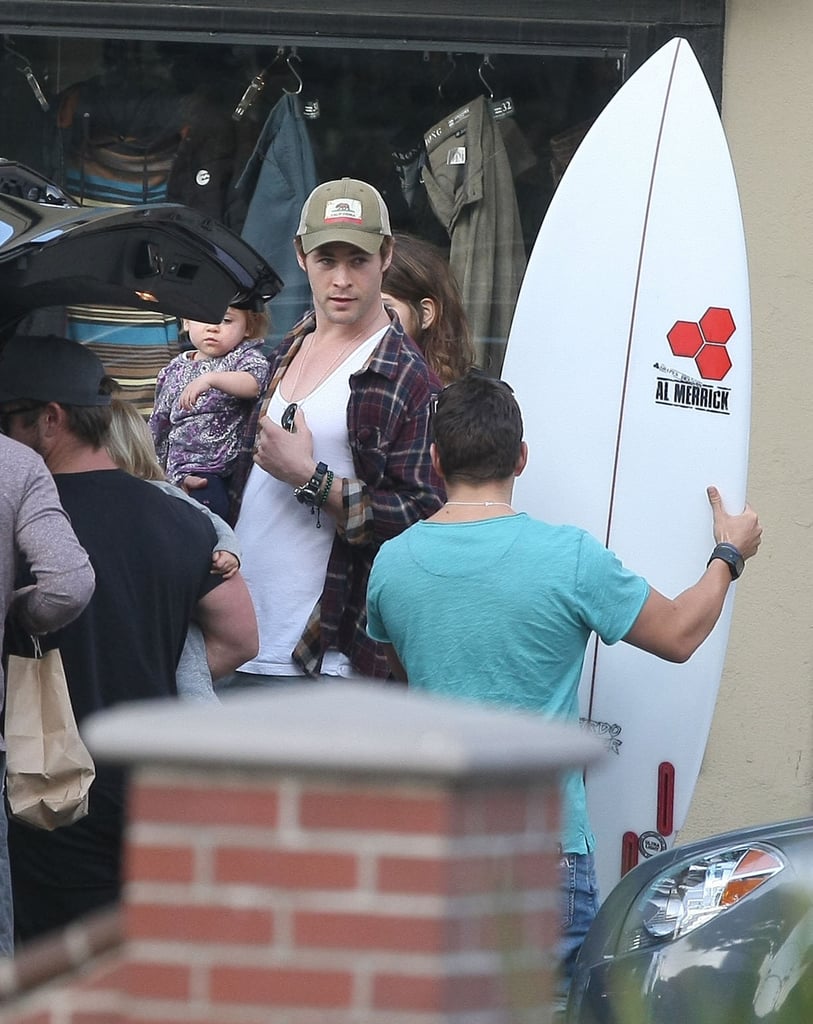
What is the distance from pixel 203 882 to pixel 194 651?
84.8 inches

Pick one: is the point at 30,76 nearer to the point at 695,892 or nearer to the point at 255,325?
the point at 255,325

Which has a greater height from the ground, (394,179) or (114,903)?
(394,179)

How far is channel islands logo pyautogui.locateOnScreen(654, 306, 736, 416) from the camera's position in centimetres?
437

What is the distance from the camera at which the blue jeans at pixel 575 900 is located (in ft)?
11.2

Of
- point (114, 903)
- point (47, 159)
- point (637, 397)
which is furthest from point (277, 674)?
point (47, 159)

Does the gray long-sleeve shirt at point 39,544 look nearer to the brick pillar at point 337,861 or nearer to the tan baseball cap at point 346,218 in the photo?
the tan baseball cap at point 346,218

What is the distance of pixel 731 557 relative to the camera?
3713mm

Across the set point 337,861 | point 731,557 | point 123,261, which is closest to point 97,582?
point 123,261

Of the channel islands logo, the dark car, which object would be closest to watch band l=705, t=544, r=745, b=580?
the dark car

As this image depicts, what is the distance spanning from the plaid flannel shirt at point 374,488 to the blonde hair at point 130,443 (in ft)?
1.56

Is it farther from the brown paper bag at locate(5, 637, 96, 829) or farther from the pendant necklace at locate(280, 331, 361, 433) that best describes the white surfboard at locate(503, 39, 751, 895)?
the brown paper bag at locate(5, 637, 96, 829)

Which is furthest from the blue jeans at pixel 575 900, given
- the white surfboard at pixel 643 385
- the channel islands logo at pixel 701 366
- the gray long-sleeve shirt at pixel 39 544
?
the channel islands logo at pixel 701 366

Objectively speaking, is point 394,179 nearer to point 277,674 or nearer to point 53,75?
point 53,75

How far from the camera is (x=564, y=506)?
14.4 ft
